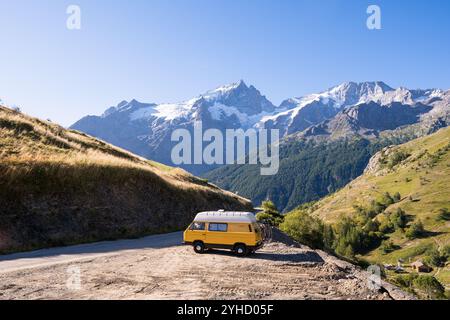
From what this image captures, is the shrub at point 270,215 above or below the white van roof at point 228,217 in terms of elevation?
below

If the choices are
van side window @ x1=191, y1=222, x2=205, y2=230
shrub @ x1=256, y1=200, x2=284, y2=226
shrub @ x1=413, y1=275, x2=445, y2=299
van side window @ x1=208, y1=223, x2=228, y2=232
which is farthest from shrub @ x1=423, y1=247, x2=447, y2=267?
van side window @ x1=191, y1=222, x2=205, y2=230

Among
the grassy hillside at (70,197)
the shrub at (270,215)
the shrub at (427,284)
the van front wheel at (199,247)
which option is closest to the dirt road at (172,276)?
the van front wheel at (199,247)

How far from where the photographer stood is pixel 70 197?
3469cm

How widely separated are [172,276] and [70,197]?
19.0 meters

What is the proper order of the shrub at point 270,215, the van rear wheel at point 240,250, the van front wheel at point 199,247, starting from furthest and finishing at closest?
1. the shrub at point 270,215
2. the van front wheel at point 199,247
3. the van rear wheel at point 240,250

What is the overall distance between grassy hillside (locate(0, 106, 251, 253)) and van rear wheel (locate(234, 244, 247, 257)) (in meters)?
13.6

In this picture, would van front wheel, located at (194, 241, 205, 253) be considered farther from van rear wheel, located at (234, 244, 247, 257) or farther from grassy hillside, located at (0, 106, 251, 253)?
grassy hillside, located at (0, 106, 251, 253)

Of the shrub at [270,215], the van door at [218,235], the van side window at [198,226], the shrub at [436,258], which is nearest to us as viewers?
the van door at [218,235]

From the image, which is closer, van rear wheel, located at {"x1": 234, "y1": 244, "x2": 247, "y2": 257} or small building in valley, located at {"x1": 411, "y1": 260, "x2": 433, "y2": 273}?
van rear wheel, located at {"x1": 234, "y1": 244, "x2": 247, "y2": 257}

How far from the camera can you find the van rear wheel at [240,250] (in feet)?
88.3

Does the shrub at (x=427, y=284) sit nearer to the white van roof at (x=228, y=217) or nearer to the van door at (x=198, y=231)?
the white van roof at (x=228, y=217)

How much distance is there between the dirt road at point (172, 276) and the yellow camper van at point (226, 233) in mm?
764

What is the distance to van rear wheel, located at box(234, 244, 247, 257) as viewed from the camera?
26.9 meters
